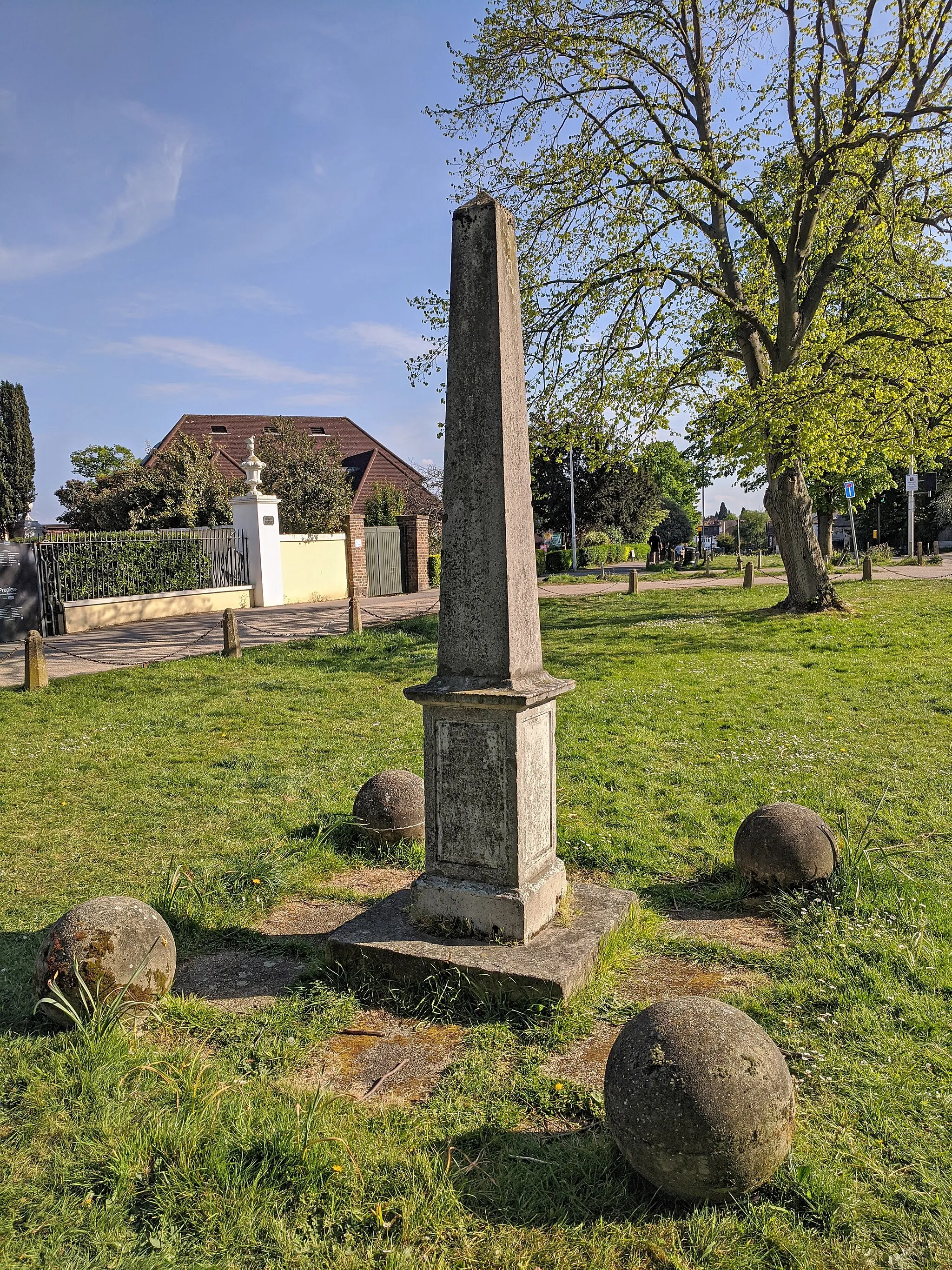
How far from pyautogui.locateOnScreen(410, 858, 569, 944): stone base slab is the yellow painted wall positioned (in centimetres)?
1824

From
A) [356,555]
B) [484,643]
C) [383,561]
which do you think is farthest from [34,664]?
[383,561]

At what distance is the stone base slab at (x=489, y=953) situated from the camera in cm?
355

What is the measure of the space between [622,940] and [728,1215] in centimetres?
174

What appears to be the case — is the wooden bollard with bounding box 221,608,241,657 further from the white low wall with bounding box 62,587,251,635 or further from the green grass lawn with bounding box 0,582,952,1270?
the white low wall with bounding box 62,587,251,635

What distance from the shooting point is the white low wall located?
55.6 feet

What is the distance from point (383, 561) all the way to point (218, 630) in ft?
31.1

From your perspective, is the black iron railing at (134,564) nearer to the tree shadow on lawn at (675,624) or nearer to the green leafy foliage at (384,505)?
the tree shadow on lawn at (675,624)

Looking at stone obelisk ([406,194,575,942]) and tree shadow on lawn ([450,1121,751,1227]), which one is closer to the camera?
tree shadow on lawn ([450,1121,751,1227])

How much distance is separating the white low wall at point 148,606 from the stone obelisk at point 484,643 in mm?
14963

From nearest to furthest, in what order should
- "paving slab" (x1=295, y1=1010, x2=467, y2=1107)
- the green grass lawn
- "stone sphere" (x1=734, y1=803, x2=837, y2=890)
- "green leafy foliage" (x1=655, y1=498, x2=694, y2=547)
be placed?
the green grass lawn < "paving slab" (x1=295, y1=1010, x2=467, y2=1107) < "stone sphere" (x1=734, y1=803, x2=837, y2=890) < "green leafy foliage" (x1=655, y1=498, x2=694, y2=547)

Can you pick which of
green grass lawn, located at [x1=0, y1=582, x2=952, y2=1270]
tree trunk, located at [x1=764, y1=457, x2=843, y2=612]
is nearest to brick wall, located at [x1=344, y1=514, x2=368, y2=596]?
tree trunk, located at [x1=764, y1=457, x2=843, y2=612]

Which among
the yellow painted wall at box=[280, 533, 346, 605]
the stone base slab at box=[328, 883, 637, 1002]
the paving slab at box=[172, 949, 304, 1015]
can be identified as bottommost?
the paving slab at box=[172, 949, 304, 1015]

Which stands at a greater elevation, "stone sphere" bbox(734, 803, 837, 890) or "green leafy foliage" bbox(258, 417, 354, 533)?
"green leafy foliage" bbox(258, 417, 354, 533)

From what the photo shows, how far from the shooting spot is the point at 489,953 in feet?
12.3
